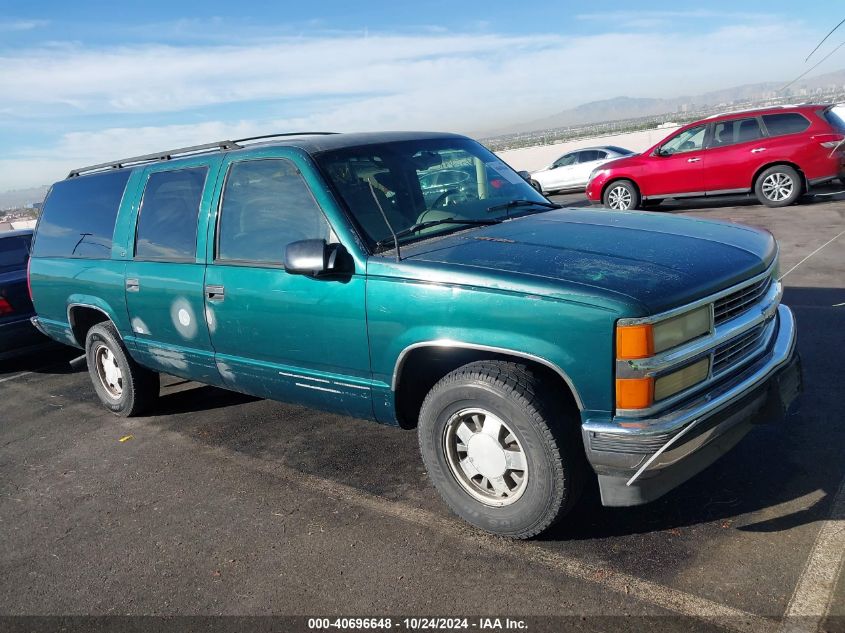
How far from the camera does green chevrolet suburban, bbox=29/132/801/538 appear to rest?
2844 mm

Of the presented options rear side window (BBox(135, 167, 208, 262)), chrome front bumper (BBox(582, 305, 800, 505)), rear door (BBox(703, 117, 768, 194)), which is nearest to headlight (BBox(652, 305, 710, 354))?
chrome front bumper (BBox(582, 305, 800, 505))

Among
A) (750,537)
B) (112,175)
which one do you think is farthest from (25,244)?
(750,537)

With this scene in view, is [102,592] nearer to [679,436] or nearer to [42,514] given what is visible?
[42,514]

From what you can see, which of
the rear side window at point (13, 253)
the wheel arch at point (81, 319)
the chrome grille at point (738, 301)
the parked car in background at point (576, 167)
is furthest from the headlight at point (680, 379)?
the parked car in background at point (576, 167)

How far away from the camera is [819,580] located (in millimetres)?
2729

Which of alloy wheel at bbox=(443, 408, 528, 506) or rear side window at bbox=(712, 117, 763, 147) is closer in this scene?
alloy wheel at bbox=(443, 408, 528, 506)

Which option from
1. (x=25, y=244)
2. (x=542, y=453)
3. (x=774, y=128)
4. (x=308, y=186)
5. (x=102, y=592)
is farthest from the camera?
(x=774, y=128)

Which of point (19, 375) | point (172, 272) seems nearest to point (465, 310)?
point (172, 272)

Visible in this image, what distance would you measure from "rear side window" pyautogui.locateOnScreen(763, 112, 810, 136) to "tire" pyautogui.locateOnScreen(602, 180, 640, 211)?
252 centimetres

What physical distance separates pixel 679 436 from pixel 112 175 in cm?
453

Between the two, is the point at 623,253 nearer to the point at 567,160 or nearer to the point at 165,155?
the point at 165,155

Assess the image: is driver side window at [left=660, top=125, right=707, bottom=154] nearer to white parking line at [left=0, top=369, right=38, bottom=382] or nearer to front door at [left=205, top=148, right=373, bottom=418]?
front door at [left=205, top=148, right=373, bottom=418]

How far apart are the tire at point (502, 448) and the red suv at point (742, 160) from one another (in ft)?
35.1

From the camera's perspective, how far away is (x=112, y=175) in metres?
5.41
